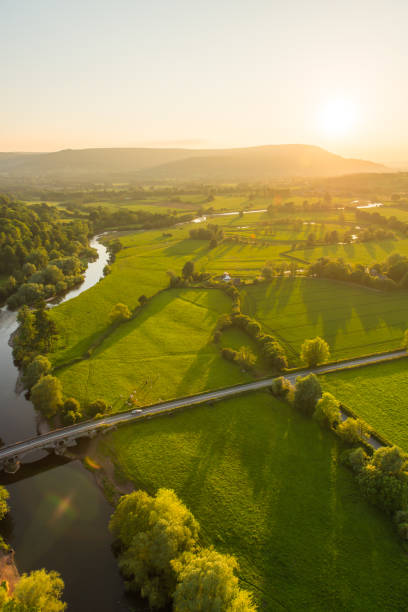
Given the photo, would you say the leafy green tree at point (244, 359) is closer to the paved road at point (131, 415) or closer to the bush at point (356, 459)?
the paved road at point (131, 415)

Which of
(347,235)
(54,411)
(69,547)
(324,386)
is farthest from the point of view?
(347,235)

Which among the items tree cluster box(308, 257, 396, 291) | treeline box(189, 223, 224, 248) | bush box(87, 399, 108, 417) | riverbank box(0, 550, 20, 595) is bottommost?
riverbank box(0, 550, 20, 595)

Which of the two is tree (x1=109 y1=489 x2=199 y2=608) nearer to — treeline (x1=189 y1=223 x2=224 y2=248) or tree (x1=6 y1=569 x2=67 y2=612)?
tree (x1=6 y1=569 x2=67 y2=612)

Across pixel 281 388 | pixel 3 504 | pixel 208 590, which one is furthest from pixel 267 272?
pixel 3 504

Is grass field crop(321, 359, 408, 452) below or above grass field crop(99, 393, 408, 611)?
above

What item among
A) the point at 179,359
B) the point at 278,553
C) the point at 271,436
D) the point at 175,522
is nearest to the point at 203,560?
the point at 175,522

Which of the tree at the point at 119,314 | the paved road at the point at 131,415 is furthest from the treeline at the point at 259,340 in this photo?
the tree at the point at 119,314

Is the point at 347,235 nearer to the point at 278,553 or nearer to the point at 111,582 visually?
the point at 278,553

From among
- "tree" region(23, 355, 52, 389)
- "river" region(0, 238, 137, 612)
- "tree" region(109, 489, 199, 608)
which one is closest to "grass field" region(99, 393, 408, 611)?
"tree" region(109, 489, 199, 608)
